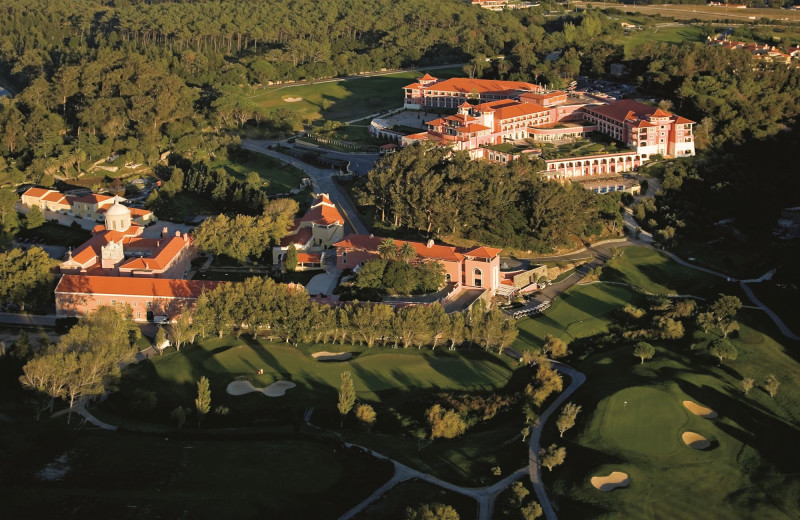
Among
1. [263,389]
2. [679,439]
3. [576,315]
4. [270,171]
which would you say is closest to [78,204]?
[270,171]

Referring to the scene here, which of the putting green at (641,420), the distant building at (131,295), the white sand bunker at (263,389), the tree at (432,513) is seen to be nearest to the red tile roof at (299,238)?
the distant building at (131,295)

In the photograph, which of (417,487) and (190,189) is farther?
(190,189)

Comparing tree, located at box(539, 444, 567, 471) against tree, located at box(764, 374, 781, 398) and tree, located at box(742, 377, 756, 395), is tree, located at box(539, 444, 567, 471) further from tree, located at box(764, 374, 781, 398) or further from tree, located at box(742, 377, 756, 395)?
tree, located at box(764, 374, 781, 398)

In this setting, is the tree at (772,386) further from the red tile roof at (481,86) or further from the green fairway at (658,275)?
the red tile roof at (481,86)

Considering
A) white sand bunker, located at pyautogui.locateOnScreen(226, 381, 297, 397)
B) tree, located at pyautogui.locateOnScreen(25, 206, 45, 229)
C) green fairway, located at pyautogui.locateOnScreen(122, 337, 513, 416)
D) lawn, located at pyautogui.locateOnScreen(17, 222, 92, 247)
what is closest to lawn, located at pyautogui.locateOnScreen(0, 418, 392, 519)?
white sand bunker, located at pyautogui.locateOnScreen(226, 381, 297, 397)

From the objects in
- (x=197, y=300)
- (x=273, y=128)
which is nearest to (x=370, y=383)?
(x=197, y=300)

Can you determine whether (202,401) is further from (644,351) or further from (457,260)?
(644,351)

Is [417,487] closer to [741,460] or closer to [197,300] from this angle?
[741,460]
